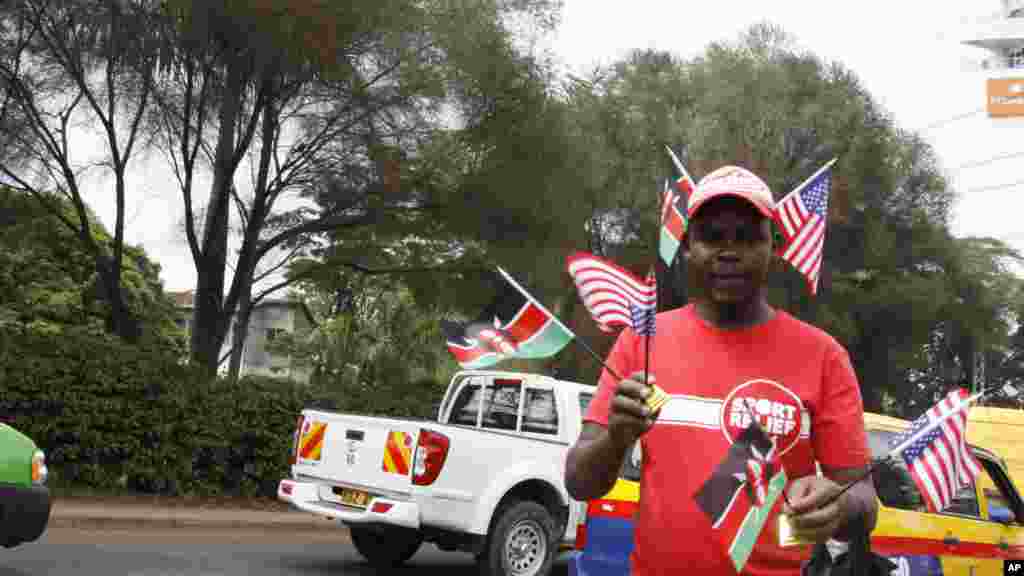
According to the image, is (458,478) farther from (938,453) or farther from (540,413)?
(938,453)

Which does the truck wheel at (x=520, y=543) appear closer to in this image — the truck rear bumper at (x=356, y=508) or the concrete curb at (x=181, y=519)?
the truck rear bumper at (x=356, y=508)

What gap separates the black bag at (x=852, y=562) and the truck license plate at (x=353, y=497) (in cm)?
708

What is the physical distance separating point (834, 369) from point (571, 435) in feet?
25.3

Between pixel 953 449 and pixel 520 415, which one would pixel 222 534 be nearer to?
pixel 520 415

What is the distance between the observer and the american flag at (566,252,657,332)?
99.0 inches

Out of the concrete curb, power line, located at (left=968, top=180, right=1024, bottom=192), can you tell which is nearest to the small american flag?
the concrete curb

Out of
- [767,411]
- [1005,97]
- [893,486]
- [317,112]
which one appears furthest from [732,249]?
[1005,97]

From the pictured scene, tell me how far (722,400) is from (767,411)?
0.10 m

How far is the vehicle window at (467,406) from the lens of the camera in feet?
36.7

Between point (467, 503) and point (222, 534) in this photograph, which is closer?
point (467, 503)

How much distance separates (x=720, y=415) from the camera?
101 inches

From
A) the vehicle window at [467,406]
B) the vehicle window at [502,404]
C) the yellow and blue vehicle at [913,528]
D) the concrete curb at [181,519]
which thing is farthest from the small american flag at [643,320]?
the concrete curb at [181,519]

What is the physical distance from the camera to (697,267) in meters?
2.71

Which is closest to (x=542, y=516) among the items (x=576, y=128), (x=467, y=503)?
(x=467, y=503)
